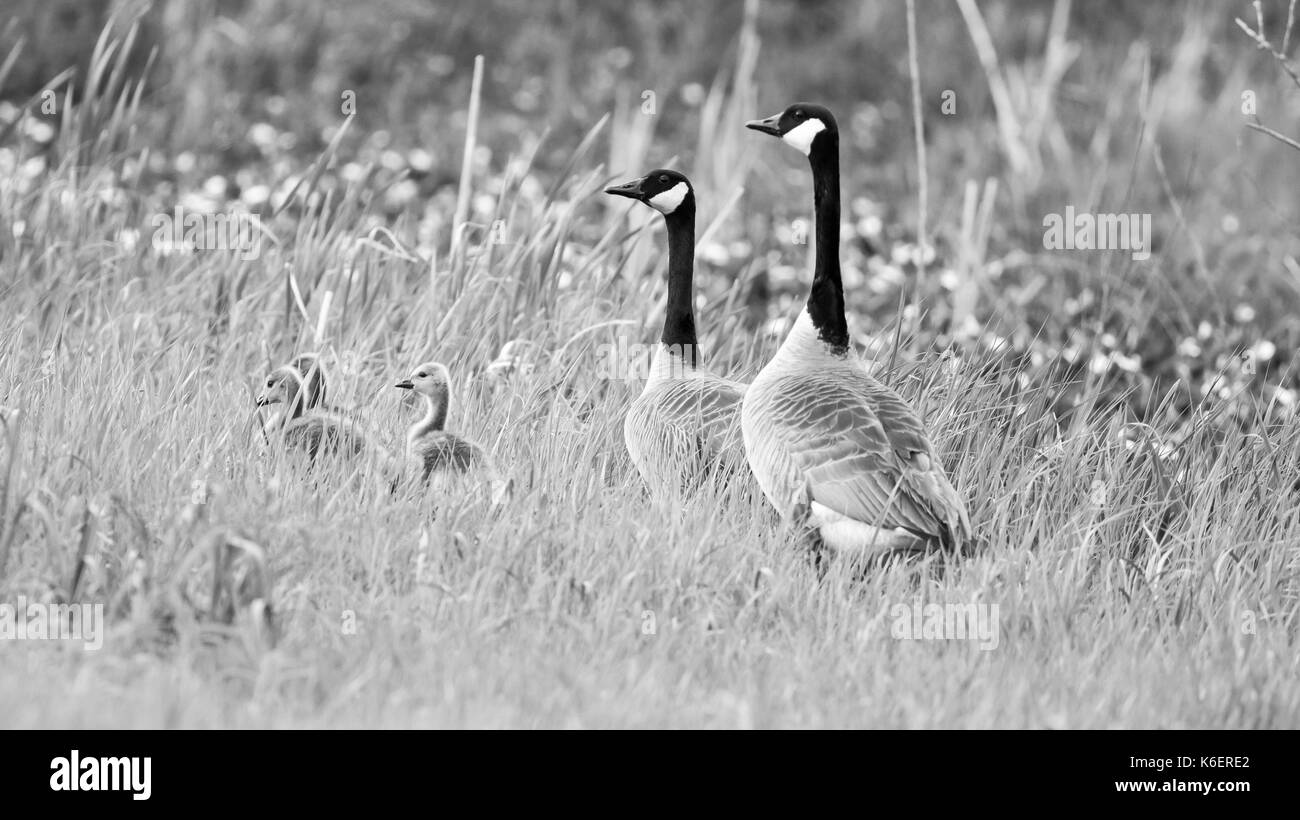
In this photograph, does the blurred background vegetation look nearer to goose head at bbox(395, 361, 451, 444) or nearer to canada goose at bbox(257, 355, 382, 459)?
canada goose at bbox(257, 355, 382, 459)

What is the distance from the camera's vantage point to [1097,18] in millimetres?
21000

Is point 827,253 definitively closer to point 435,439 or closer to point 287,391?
point 435,439

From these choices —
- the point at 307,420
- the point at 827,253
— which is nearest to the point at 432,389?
the point at 307,420

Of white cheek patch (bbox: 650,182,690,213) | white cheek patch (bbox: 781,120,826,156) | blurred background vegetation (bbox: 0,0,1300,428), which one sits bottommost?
white cheek patch (bbox: 650,182,690,213)

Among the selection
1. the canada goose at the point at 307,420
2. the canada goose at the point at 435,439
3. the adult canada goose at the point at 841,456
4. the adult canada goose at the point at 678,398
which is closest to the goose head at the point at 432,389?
the canada goose at the point at 435,439

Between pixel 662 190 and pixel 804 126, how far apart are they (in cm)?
78

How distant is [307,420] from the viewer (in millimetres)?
5625

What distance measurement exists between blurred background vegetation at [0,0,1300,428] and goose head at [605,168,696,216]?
1530mm

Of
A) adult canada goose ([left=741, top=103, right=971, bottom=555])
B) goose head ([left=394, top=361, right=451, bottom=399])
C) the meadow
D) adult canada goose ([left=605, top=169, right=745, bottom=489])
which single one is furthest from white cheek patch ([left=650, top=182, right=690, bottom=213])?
goose head ([left=394, top=361, right=451, bottom=399])

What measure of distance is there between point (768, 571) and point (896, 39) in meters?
16.4

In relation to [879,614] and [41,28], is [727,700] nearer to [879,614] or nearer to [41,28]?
[879,614]

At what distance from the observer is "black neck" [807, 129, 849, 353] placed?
5641 millimetres

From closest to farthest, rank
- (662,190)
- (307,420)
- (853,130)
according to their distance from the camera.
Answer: (307,420) < (662,190) < (853,130)

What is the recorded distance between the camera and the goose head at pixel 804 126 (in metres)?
5.68
